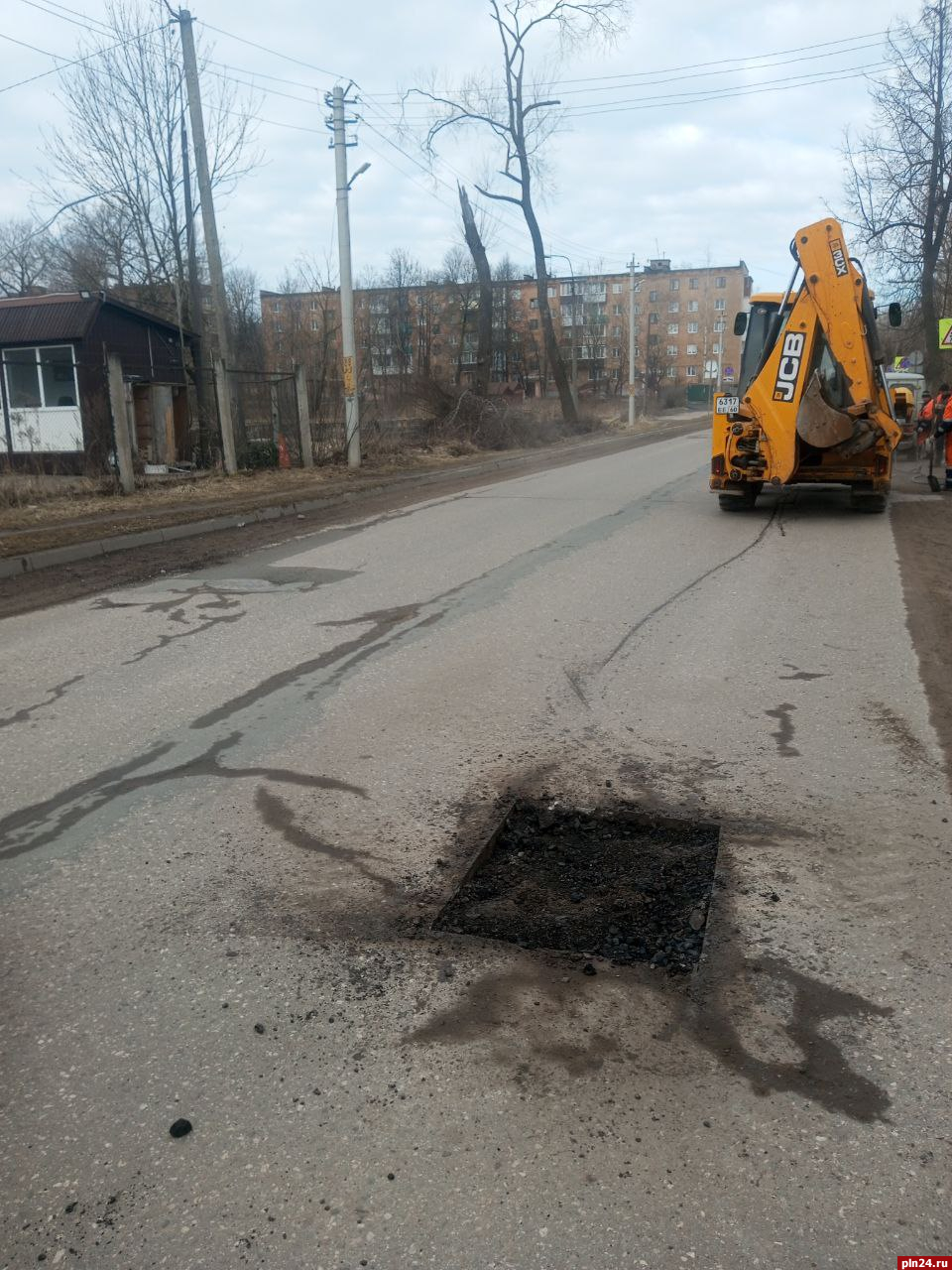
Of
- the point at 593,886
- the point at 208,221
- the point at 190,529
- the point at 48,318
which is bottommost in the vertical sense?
the point at 593,886

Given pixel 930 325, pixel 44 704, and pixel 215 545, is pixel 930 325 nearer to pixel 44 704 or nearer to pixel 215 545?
pixel 215 545

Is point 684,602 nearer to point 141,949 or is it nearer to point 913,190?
point 141,949

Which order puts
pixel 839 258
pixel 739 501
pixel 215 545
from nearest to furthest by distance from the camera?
pixel 215 545 < pixel 839 258 < pixel 739 501

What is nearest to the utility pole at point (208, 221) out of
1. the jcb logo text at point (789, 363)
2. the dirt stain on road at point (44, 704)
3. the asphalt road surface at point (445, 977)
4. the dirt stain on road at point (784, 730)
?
the jcb logo text at point (789, 363)

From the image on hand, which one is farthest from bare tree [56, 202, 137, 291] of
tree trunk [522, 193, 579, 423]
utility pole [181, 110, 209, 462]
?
tree trunk [522, 193, 579, 423]

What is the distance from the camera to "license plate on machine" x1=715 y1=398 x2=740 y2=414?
13.1m

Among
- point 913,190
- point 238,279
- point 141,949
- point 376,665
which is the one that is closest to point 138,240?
point 913,190

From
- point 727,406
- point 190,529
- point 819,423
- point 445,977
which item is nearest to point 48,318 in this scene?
point 190,529

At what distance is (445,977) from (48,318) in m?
25.2

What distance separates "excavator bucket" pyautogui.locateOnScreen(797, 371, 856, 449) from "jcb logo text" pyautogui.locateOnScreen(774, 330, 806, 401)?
21 cm

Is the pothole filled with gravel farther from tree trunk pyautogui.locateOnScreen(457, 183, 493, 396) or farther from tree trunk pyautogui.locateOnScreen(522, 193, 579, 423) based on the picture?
tree trunk pyautogui.locateOnScreen(522, 193, 579, 423)

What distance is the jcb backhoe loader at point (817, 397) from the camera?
40.5ft

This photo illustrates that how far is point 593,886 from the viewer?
3729 millimetres

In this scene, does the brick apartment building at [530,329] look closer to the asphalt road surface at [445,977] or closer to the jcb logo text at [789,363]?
the jcb logo text at [789,363]
